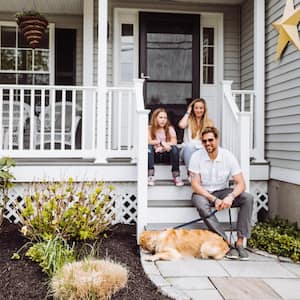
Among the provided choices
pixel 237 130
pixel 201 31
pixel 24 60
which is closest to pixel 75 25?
pixel 24 60

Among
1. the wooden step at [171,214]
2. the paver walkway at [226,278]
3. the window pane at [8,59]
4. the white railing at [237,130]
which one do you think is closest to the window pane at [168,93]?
the white railing at [237,130]

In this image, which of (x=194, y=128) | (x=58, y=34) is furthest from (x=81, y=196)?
(x=58, y=34)

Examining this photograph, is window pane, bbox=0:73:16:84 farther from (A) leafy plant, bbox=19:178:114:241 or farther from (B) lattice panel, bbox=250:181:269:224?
(B) lattice panel, bbox=250:181:269:224

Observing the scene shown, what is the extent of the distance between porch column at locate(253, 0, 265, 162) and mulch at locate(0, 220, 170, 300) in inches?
78.1

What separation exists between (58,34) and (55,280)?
15.2ft

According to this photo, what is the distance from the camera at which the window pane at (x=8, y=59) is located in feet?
22.3

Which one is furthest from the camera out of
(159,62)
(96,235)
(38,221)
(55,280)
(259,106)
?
(159,62)

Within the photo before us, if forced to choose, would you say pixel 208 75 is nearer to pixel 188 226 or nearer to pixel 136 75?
pixel 136 75

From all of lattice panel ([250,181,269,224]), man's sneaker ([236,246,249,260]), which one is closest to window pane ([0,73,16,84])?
lattice panel ([250,181,269,224])

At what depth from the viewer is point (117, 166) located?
202 inches

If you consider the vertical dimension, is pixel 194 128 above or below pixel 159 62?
below

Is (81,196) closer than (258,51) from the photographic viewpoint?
Yes

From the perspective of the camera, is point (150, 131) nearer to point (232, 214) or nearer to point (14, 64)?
point (232, 214)

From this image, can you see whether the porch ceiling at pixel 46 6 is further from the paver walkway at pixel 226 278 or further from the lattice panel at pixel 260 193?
the paver walkway at pixel 226 278
